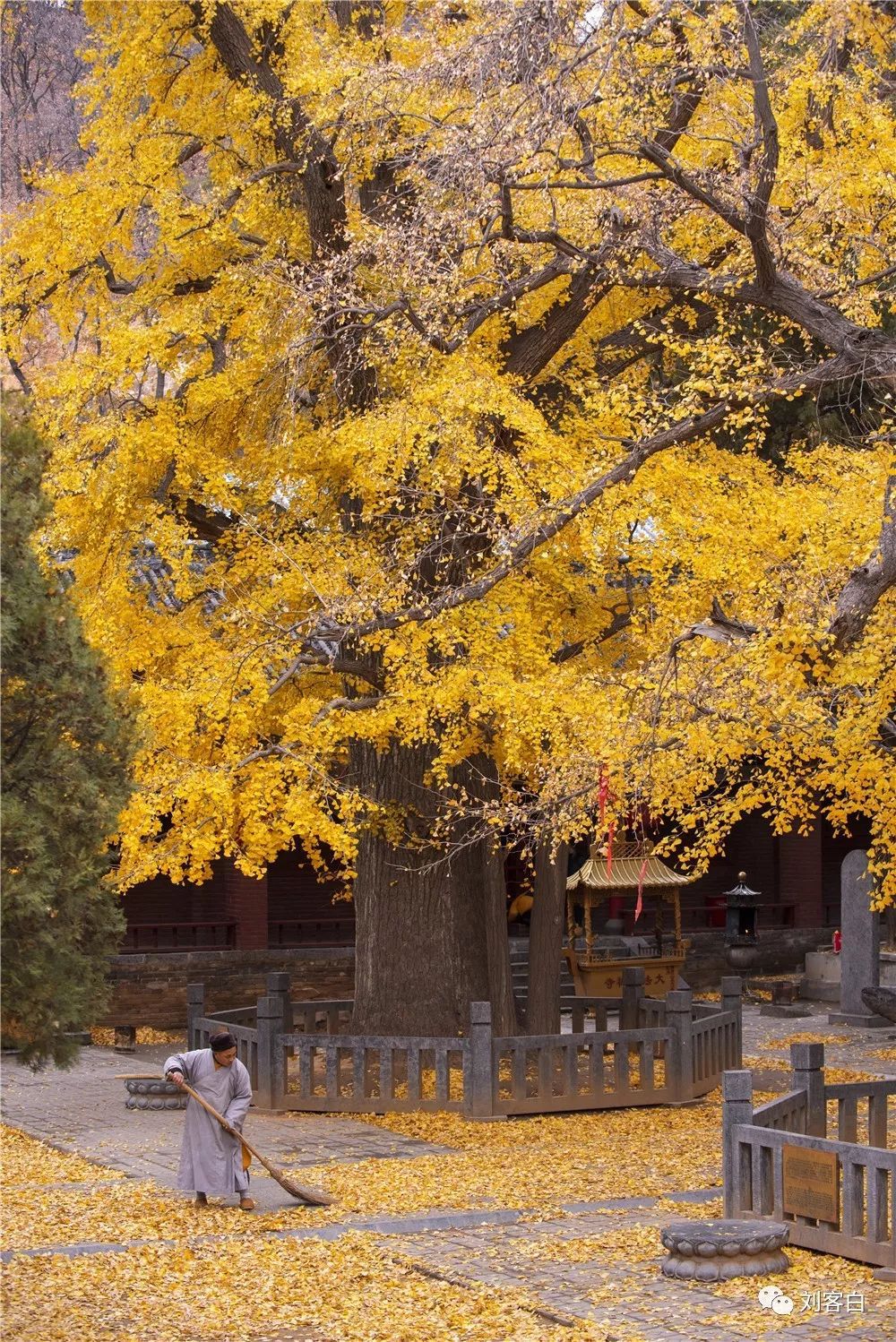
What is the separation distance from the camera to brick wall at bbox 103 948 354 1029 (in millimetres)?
23766

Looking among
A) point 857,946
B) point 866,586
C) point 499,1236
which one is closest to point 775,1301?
point 499,1236

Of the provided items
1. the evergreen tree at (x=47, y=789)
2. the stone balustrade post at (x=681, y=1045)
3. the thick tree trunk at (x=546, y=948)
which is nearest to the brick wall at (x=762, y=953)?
the thick tree trunk at (x=546, y=948)

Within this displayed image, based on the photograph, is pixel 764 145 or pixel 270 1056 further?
pixel 270 1056

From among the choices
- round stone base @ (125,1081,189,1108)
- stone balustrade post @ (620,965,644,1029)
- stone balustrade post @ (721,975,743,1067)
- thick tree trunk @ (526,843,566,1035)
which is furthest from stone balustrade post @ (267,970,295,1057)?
stone balustrade post @ (721,975,743,1067)

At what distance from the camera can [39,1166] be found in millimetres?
13719

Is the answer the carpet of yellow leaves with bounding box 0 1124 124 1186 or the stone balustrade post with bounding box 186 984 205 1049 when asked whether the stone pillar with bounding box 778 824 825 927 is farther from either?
the carpet of yellow leaves with bounding box 0 1124 124 1186

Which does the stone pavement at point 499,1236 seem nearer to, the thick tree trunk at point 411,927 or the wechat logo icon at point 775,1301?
the wechat logo icon at point 775,1301

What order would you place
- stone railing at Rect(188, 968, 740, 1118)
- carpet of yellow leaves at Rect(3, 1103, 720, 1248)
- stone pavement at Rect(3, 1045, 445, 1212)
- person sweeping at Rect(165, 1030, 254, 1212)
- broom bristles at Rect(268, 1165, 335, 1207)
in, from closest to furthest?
1. carpet of yellow leaves at Rect(3, 1103, 720, 1248)
2. broom bristles at Rect(268, 1165, 335, 1207)
3. person sweeping at Rect(165, 1030, 254, 1212)
4. stone pavement at Rect(3, 1045, 445, 1212)
5. stone railing at Rect(188, 968, 740, 1118)

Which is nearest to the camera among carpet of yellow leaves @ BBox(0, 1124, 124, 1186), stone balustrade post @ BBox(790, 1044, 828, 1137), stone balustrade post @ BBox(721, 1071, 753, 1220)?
stone balustrade post @ BBox(721, 1071, 753, 1220)

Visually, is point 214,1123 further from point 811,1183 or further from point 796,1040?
point 796,1040

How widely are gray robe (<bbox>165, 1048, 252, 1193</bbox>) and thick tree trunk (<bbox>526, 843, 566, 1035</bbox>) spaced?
7.03 m

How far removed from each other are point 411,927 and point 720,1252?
8395mm

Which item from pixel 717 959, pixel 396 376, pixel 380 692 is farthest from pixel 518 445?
pixel 717 959

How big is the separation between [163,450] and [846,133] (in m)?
7.42
